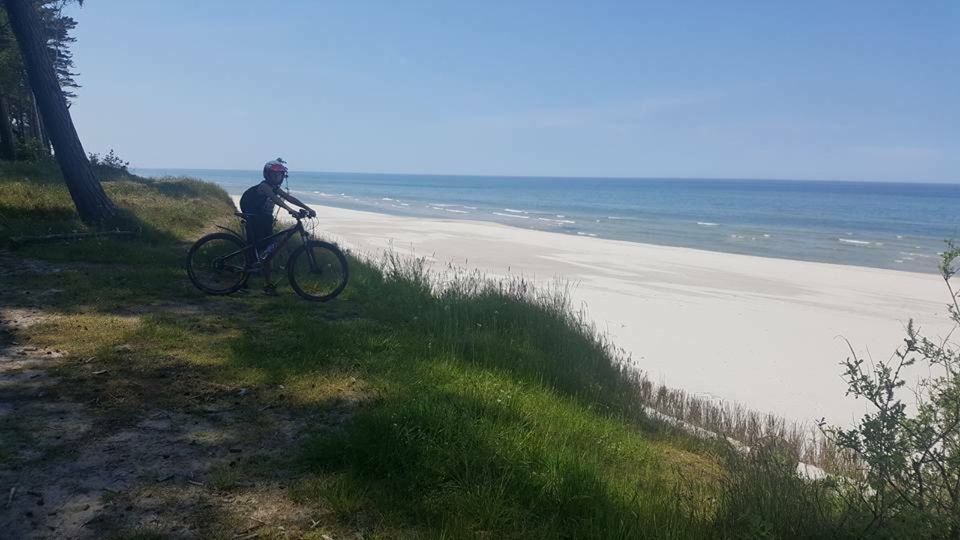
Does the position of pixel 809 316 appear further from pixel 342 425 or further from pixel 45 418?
pixel 45 418

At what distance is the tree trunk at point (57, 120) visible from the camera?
41.0 feet

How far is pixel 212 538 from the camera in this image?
326 centimetres

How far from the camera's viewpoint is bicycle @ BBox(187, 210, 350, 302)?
29.8 feet

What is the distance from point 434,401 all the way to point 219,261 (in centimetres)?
535

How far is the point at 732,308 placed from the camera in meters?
17.1

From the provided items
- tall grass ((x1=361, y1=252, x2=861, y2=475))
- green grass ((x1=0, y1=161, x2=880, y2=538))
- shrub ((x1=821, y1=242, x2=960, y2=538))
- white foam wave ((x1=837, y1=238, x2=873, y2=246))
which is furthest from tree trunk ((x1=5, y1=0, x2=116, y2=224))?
white foam wave ((x1=837, y1=238, x2=873, y2=246))

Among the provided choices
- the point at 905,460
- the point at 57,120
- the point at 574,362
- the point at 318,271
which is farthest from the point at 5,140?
the point at 905,460

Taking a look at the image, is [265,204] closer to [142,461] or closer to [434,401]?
[434,401]

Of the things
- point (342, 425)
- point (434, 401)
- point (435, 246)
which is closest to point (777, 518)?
point (434, 401)

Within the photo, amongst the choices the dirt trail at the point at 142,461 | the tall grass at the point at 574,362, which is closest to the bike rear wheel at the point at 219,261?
the tall grass at the point at 574,362

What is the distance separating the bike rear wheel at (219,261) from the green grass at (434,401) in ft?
1.02

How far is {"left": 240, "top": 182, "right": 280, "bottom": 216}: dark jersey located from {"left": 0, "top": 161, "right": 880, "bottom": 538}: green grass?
4.06 ft

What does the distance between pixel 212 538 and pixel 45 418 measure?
2264mm

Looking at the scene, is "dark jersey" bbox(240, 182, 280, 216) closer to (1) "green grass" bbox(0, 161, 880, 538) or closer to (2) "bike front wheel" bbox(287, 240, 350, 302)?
(2) "bike front wheel" bbox(287, 240, 350, 302)
